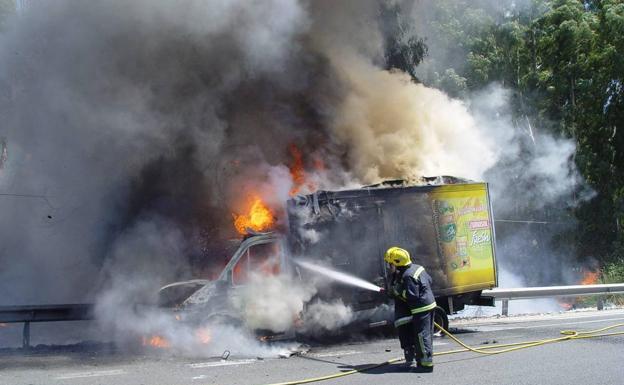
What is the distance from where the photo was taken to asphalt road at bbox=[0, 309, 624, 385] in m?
6.38

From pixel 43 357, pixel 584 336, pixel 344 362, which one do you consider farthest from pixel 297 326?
pixel 584 336

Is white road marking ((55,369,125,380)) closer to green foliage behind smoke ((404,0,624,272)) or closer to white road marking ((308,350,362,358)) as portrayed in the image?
white road marking ((308,350,362,358))

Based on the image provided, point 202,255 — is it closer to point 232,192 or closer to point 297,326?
point 232,192

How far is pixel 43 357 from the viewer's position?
812cm

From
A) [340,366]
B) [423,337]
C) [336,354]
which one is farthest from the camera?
[336,354]

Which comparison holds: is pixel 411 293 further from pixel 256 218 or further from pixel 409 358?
pixel 256 218

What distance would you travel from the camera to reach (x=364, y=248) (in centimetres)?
888

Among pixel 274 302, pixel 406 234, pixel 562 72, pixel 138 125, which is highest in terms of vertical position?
pixel 562 72

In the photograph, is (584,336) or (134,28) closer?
(584,336)

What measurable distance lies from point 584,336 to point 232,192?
711cm

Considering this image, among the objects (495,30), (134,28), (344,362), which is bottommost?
(344,362)

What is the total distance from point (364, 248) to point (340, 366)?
2171mm

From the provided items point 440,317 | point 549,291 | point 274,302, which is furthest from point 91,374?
point 549,291

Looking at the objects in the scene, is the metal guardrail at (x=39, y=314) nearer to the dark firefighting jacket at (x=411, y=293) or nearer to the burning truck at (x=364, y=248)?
the burning truck at (x=364, y=248)
